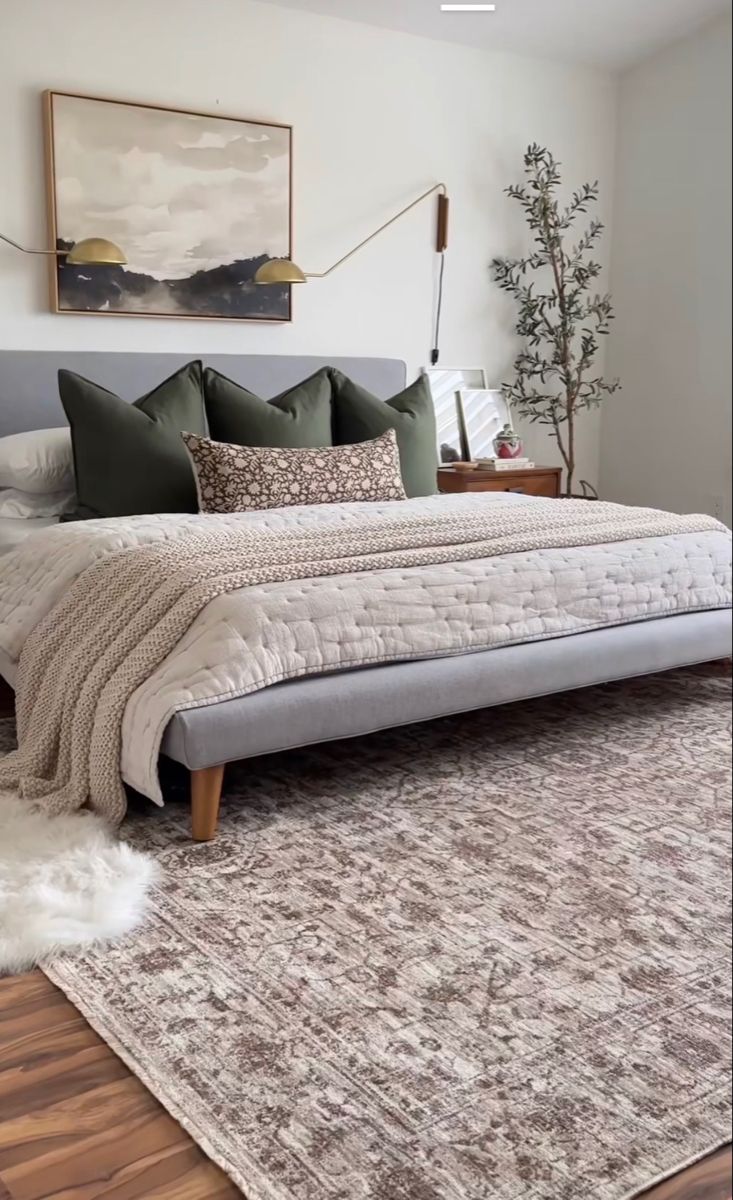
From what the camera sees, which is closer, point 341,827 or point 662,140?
point 341,827

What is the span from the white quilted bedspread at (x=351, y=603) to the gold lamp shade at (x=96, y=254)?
111 centimetres

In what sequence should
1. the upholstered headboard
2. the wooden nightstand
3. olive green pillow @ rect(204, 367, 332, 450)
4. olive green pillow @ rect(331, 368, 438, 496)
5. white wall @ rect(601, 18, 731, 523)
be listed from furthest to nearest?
1. white wall @ rect(601, 18, 731, 523)
2. the wooden nightstand
3. olive green pillow @ rect(331, 368, 438, 496)
4. the upholstered headboard
5. olive green pillow @ rect(204, 367, 332, 450)

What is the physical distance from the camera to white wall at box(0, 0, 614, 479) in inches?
149

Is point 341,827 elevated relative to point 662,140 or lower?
lower

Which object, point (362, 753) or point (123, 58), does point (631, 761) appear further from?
point (123, 58)

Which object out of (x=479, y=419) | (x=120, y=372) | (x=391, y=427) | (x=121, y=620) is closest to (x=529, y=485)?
(x=479, y=419)

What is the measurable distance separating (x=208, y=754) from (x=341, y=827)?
349 millimetres

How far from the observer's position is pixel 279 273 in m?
4.06

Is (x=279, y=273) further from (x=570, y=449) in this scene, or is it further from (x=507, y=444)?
(x=570, y=449)

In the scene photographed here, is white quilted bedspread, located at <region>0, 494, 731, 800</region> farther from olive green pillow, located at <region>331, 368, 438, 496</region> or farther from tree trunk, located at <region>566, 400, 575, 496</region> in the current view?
tree trunk, located at <region>566, 400, 575, 496</region>

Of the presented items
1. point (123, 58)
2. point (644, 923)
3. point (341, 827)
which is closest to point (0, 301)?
point (123, 58)

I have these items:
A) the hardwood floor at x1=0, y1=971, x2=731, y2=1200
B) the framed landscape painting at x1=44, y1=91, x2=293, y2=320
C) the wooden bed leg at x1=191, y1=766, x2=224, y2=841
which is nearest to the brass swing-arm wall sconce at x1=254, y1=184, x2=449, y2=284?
the framed landscape painting at x1=44, y1=91, x2=293, y2=320

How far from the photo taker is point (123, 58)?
3.87 meters

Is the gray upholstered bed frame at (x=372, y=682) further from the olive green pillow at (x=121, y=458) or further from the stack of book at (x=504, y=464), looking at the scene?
the stack of book at (x=504, y=464)
